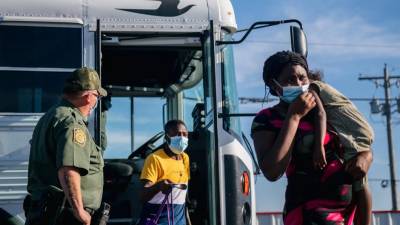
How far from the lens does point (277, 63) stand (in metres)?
2.90

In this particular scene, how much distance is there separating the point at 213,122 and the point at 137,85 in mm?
2014

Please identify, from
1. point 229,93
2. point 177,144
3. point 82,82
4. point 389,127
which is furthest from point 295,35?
point 389,127

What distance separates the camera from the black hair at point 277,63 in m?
2.89

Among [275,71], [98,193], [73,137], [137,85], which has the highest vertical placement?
[137,85]

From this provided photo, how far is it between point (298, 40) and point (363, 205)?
2741 mm

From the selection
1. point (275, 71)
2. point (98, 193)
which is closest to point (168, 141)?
point (98, 193)

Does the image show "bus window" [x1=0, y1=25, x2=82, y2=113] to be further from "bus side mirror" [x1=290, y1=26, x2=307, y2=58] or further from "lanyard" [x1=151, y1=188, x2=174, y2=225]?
"bus side mirror" [x1=290, y1=26, x2=307, y2=58]

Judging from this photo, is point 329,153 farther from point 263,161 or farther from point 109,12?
point 109,12

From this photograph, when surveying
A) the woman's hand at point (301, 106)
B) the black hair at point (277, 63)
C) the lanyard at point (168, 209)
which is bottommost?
the lanyard at point (168, 209)

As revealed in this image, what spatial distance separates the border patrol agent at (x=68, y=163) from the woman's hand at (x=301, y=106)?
57.7 inches

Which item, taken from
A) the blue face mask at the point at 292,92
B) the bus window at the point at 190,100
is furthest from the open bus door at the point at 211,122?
the blue face mask at the point at 292,92

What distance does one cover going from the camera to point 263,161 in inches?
106

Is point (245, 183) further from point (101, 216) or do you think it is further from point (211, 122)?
point (101, 216)

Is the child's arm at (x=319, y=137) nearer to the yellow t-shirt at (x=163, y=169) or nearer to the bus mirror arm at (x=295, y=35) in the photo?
the bus mirror arm at (x=295, y=35)
